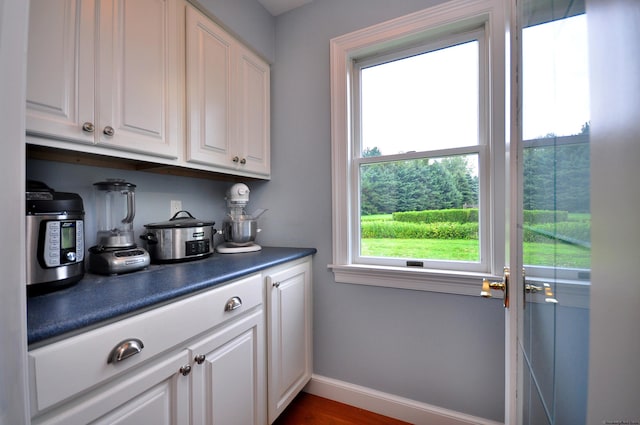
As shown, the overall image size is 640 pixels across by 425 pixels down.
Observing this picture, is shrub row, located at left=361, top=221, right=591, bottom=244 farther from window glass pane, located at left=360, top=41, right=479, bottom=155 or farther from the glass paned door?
the glass paned door

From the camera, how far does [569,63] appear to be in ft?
1.25

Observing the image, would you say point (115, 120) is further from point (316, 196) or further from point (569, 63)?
point (569, 63)

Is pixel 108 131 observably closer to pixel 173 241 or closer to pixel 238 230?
pixel 173 241

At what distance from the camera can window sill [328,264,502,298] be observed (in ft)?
4.43

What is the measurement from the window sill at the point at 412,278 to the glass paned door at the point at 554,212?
70cm

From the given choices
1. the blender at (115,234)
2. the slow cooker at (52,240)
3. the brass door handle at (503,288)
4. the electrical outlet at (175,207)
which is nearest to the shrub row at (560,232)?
the brass door handle at (503,288)

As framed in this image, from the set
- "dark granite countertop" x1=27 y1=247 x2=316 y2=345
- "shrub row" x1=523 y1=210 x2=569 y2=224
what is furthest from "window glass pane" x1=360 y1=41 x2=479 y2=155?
"dark granite countertop" x1=27 y1=247 x2=316 y2=345

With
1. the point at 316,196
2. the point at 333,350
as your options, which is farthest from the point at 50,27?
the point at 333,350

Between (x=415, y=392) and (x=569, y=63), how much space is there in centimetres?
169

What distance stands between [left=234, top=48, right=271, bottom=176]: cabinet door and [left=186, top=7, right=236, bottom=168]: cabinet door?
93 mm

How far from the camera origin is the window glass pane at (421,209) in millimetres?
1463

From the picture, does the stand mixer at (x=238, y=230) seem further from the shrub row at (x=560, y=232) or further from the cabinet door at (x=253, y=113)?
the shrub row at (x=560, y=232)

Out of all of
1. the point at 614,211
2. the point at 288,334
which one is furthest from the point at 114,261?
the point at 614,211

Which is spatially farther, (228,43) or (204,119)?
(228,43)
